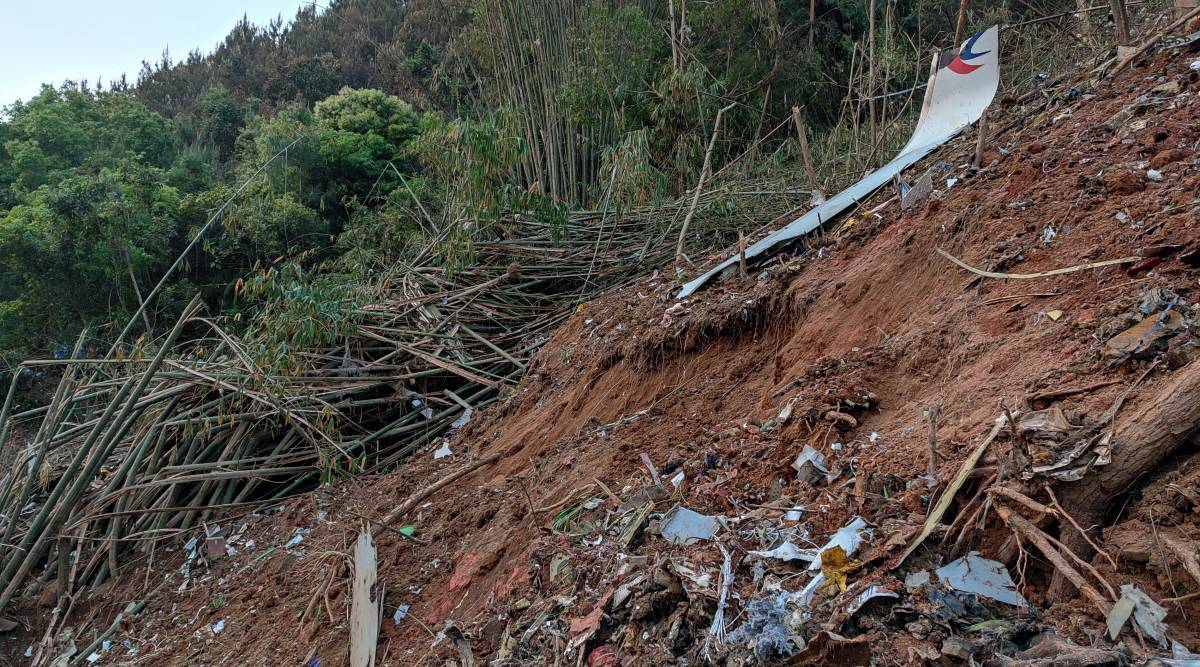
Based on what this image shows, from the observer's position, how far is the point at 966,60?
3977 millimetres

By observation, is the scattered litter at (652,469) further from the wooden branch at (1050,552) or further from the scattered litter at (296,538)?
the scattered litter at (296,538)

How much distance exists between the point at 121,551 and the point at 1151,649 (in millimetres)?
4194

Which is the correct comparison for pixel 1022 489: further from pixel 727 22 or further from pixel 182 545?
pixel 727 22

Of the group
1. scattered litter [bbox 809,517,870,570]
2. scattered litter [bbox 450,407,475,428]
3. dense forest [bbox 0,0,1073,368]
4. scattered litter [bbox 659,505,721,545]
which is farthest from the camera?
dense forest [bbox 0,0,1073,368]

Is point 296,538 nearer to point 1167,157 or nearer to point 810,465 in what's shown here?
point 810,465

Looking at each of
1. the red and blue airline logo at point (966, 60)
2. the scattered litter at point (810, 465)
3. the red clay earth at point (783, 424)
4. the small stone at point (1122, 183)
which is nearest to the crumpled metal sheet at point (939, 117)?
the red and blue airline logo at point (966, 60)

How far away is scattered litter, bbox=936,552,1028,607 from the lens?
4.94 ft

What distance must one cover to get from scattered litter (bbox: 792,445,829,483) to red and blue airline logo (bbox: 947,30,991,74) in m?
2.69

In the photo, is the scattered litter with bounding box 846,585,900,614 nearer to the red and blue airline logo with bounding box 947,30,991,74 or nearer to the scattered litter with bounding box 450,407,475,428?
the scattered litter with bounding box 450,407,475,428

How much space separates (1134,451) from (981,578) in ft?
1.22

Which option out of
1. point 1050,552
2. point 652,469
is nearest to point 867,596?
Result: point 1050,552

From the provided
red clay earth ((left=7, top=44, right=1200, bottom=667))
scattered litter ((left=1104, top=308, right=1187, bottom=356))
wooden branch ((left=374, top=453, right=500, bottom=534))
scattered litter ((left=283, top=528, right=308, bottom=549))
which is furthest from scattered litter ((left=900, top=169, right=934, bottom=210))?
scattered litter ((left=283, top=528, right=308, bottom=549))

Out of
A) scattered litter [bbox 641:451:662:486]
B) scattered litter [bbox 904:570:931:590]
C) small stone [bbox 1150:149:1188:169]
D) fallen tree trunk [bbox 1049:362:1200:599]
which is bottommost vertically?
scattered litter [bbox 641:451:662:486]

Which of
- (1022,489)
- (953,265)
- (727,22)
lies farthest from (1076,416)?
(727,22)
